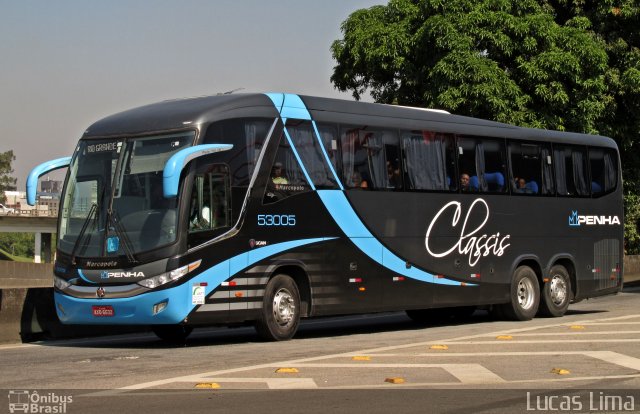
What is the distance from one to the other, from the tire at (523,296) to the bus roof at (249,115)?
2.86m

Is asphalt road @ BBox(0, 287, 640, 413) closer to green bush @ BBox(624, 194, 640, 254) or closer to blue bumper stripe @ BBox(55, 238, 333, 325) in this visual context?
blue bumper stripe @ BBox(55, 238, 333, 325)

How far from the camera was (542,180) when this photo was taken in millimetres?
22156

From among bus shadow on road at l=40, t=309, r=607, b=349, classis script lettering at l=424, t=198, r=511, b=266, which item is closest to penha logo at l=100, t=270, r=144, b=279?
bus shadow on road at l=40, t=309, r=607, b=349

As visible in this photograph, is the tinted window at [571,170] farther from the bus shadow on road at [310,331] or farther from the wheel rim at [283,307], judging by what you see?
the wheel rim at [283,307]

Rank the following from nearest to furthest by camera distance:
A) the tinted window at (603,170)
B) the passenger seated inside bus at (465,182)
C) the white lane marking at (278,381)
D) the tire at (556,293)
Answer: the white lane marking at (278,381) < the passenger seated inside bus at (465,182) < the tire at (556,293) < the tinted window at (603,170)

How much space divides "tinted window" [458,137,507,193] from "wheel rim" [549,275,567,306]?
8.17ft

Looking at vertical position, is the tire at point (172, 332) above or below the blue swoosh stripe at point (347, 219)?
below

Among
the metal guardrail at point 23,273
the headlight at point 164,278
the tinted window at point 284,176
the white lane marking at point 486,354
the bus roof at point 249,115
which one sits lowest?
the metal guardrail at point 23,273

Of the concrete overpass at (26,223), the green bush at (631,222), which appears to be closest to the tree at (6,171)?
the concrete overpass at (26,223)

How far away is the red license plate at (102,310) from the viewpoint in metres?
15.7

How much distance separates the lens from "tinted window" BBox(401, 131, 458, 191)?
19.3m

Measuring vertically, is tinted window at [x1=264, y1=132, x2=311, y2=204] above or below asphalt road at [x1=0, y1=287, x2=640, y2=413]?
above

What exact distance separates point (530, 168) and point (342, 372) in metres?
11.0

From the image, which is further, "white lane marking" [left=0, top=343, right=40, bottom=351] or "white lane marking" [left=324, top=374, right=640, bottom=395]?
"white lane marking" [left=0, top=343, right=40, bottom=351]
